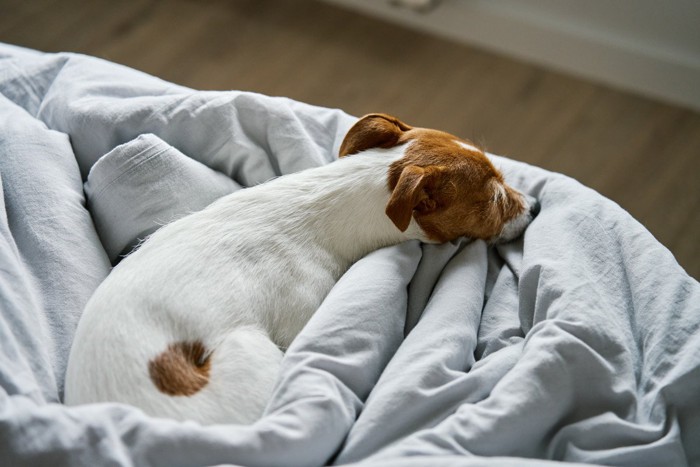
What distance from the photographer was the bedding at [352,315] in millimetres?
1235

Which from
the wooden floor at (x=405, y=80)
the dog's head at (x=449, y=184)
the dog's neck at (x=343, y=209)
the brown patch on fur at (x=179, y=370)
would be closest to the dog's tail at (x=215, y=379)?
the brown patch on fur at (x=179, y=370)

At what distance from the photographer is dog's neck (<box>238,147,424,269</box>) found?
1637 mm

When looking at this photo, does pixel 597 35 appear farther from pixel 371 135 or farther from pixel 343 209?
pixel 343 209

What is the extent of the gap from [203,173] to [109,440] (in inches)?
27.9

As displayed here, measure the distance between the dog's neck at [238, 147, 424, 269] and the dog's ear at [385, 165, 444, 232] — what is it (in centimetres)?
6

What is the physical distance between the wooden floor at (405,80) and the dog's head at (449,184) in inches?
38.6

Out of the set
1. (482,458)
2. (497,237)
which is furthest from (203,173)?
(482,458)

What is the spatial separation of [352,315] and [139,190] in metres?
0.54

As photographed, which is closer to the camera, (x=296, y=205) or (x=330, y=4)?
(x=296, y=205)

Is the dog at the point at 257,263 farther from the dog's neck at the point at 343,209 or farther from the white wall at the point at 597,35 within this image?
the white wall at the point at 597,35

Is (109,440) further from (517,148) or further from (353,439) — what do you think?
(517,148)

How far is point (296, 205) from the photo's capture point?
1.64 meters

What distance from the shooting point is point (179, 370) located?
1.35 metres

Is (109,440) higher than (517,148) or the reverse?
higher
